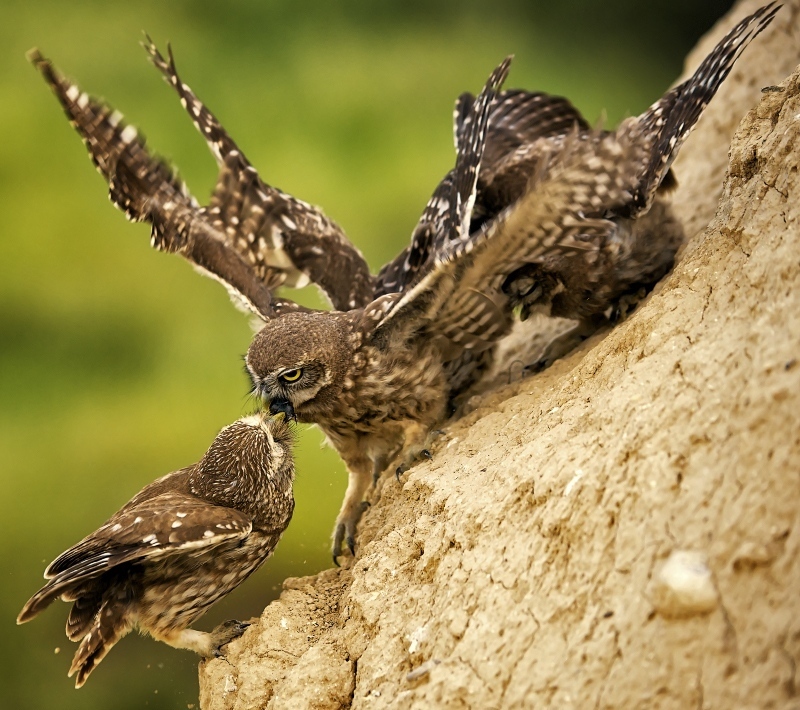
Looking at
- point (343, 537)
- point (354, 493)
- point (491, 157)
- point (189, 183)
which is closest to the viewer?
point (343, 537)

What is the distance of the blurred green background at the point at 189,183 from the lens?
4039 millimetres

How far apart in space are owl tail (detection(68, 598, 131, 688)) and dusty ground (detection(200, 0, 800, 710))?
0.33 meters

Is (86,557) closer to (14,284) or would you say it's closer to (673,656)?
(673,656)

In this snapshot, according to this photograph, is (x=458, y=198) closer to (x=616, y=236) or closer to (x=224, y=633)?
(x=616, y=236)

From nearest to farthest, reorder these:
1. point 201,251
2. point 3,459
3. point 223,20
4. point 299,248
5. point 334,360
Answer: point 334,360, point 201,251, point 299,248, point 3,459, point 223,20

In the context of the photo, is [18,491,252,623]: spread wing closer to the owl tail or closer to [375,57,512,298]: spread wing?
the owl tail

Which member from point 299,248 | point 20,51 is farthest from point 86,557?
point 20,51

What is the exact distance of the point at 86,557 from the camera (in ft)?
8.30

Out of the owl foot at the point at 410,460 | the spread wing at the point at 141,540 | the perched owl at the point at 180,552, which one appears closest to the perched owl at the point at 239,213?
the owl foot at the point at 410,460

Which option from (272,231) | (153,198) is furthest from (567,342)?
(153,198)

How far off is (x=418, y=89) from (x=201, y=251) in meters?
2.52

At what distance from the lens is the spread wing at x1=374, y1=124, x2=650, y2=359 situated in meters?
2.45

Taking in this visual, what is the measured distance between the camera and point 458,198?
3350mm

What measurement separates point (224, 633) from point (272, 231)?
1952 mm
